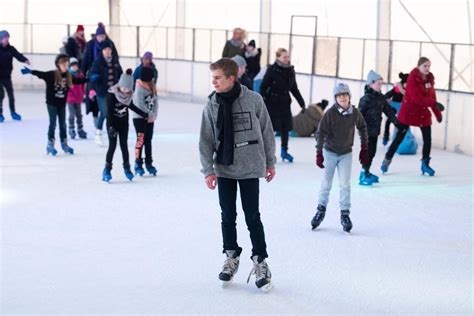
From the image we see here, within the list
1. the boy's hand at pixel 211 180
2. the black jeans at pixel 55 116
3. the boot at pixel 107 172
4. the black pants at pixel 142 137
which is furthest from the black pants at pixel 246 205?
the black jeans at pixel 55 116

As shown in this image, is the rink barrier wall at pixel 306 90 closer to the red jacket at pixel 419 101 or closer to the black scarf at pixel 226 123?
the red jacket at pixel 419 101

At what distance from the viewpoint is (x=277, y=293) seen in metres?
6.77

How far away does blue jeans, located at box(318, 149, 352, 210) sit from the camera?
886cm

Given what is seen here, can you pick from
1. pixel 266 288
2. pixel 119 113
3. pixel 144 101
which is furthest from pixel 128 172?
pixel 266 288

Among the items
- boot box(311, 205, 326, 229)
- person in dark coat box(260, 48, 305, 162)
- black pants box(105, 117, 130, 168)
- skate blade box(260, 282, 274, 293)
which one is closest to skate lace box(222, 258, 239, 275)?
skate blade box(260, 282, 274, 293)

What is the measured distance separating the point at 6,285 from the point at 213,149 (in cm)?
169

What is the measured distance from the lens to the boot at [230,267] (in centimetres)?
689

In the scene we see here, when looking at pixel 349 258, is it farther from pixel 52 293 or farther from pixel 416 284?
pixel 52 293

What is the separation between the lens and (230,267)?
273 inches

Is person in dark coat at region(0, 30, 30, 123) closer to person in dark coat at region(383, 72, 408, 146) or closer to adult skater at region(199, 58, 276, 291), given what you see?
person in dark coat at region(383, 72, 408, 146)

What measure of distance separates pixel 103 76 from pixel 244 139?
7.98 metres

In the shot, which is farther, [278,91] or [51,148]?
[51,148]

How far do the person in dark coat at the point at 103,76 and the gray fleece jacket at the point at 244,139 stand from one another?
7.74m

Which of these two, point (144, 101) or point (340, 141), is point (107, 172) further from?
point (340, 141)
